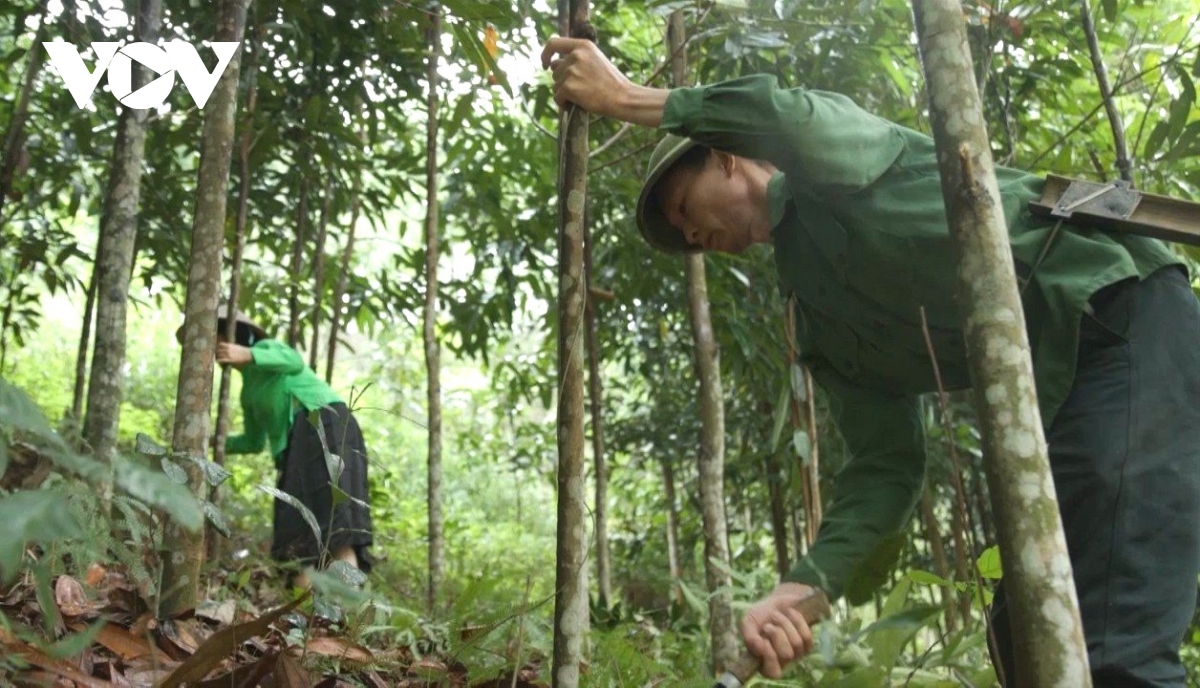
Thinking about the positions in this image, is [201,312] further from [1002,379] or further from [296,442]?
[296,442]

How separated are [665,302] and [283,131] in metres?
2.02

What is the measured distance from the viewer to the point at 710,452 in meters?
3.81

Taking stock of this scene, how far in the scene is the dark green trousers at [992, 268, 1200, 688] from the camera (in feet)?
5.94

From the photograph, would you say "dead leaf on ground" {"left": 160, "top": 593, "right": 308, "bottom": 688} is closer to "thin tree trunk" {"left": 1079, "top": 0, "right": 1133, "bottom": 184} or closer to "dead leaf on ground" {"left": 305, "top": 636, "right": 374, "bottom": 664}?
"dead leaf on ground" {"left": 305, "top": 636, "right": 374, "bottom": 664}

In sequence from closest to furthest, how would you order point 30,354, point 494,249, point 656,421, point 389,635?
1. point 389,635
2. point 494,249
3. point 656,421
4. point 30,354

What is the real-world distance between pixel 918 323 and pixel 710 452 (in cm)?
169

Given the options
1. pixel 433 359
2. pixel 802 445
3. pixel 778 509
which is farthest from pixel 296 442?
pixel 778 509

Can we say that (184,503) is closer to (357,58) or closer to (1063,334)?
(1063,334)

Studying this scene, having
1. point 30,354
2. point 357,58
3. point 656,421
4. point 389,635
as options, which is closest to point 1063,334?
point 389,635

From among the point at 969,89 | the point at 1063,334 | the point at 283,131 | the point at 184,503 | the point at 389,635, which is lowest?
the point at 389,635

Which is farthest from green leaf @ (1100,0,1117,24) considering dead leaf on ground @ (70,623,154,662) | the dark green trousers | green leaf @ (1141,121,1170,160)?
dead leaf on ground @ (70,623,154,662)

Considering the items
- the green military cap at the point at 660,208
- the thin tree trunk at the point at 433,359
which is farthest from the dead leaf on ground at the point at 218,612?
the thin tree trunk at the point at 433,359

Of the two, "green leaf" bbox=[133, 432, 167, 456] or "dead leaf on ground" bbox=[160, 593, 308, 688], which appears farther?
A: "green leaf" bbox=[133, 432, 167, 456]

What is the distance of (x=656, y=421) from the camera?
24.0 feet
